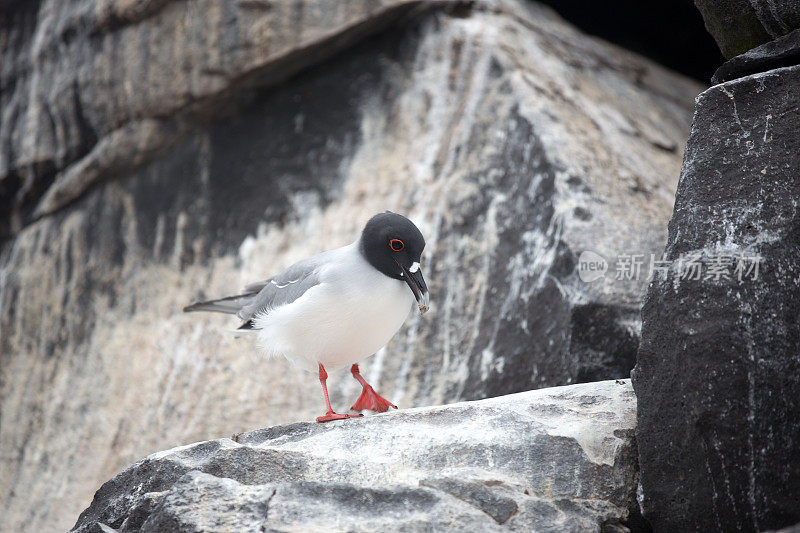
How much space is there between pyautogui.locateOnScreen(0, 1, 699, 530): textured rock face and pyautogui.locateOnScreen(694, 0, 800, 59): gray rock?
204 centimetres

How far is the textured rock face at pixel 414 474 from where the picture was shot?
332cm

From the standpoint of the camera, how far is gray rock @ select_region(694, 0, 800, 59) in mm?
3945

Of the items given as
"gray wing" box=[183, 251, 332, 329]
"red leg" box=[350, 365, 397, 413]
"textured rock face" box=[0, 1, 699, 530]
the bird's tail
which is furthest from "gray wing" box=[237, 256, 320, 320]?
"textured rock face" box=[0, 1, 699, 530]

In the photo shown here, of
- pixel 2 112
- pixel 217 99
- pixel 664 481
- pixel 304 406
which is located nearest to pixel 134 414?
pixel 304 406

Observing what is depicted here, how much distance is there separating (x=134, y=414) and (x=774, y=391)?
5.92m

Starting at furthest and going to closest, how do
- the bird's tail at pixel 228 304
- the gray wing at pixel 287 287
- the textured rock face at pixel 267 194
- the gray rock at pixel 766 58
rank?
the textured rock face at pixel 267 194, the bird's tail at pixel 228 304, the gray wing at pixel 287 287, the gray rock at pixel 766 58

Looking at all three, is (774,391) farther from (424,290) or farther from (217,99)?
(217,99)

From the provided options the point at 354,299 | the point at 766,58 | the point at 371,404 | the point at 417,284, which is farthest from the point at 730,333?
the point at 371,404

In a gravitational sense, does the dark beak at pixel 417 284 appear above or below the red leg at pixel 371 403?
above

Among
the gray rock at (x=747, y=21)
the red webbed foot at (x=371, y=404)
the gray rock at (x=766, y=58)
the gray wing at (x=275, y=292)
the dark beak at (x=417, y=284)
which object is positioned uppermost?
the gray rock at (x=747, y=21)

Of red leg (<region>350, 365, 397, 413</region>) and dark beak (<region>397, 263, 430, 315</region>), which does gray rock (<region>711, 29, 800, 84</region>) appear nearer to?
dark beak (<region>397, 263, 430, 315</region>)

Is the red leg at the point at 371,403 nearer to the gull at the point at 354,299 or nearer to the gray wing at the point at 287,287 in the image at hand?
the gull at the point at 354,299

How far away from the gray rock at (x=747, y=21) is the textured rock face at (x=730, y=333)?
483mm

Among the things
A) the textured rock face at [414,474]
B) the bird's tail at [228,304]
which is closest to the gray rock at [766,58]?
the textured rock face at [414,474]
